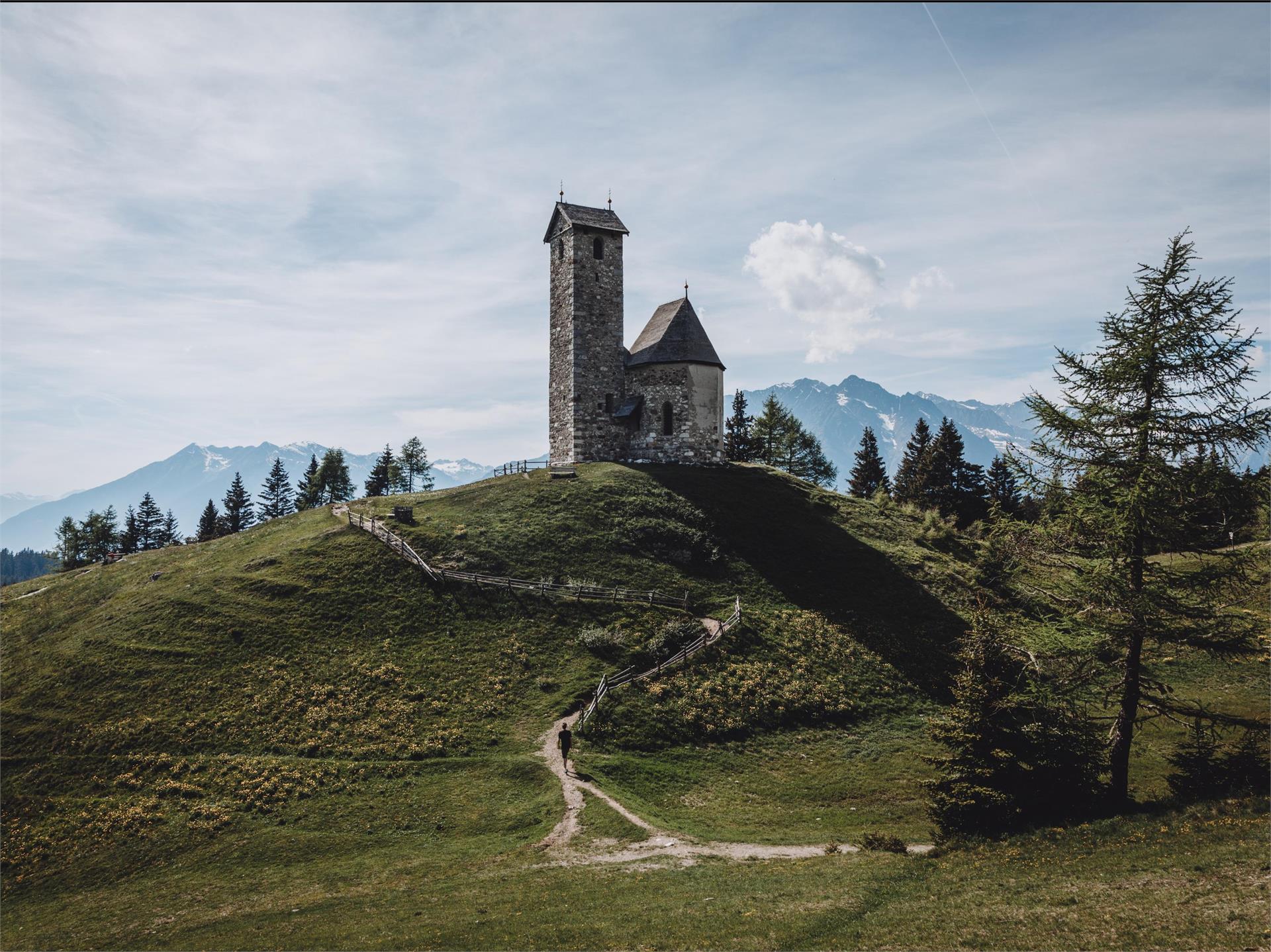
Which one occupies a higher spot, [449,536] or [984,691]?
[449,536]

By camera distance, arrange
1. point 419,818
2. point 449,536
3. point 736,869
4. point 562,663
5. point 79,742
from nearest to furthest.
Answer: point 736,869 → point 419,818 → point 79,742 → point 562,663 → point 449,536

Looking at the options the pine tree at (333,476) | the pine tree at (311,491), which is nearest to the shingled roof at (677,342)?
the pine tree at (333,476)

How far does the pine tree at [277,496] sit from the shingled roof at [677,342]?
7185 cm

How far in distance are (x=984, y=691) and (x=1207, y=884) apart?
21.9 feet

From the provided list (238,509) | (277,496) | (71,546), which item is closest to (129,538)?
(71,546)

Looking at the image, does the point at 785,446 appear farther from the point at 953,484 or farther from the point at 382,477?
the point at 382,477

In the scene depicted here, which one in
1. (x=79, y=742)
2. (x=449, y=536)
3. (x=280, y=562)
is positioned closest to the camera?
(x=79, y=742)

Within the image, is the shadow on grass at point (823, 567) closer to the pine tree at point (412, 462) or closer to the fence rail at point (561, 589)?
the fence rail at point (561, 589)

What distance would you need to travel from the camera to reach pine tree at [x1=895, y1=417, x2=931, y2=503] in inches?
2884

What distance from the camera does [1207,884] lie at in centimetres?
1418

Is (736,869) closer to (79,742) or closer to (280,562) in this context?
(79,742)

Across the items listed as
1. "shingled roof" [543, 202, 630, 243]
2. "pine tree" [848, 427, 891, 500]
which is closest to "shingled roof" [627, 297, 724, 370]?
"shingled roof" [543, 202, 630, 243]

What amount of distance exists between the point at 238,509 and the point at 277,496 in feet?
26.3

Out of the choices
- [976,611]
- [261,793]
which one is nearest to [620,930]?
[976,611]
